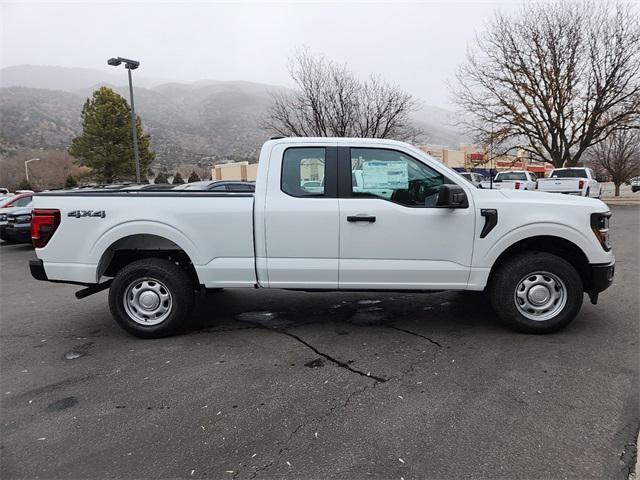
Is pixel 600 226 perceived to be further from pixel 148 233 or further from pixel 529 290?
pixel 148 233

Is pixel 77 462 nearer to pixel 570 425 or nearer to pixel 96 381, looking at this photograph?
pixel 96 381

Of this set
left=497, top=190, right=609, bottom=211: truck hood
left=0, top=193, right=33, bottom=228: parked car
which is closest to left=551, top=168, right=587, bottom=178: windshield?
left=497, top=190, right=609, bottom=211: truck hood

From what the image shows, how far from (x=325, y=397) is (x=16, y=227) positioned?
12.4m

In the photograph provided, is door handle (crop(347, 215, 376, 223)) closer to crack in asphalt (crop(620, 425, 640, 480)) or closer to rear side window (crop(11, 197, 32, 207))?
crack in asphalt (crop(620, 425, 640, 480))

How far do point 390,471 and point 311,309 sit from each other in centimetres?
325

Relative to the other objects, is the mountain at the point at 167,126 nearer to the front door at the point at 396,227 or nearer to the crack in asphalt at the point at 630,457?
the front door at the point at 396,227

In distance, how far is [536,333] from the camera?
182 inches

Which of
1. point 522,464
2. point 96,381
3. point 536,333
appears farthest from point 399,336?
point 96,381

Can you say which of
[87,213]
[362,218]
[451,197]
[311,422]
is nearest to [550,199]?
[451,197]

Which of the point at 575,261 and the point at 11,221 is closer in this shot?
the point at 575,261

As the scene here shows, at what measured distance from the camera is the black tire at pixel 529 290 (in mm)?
4516

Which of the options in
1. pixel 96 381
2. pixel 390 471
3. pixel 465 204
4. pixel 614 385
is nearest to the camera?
pixel 390 471

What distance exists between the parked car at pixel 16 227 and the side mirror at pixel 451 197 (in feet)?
40.2

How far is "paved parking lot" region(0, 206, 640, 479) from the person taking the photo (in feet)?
8.83
